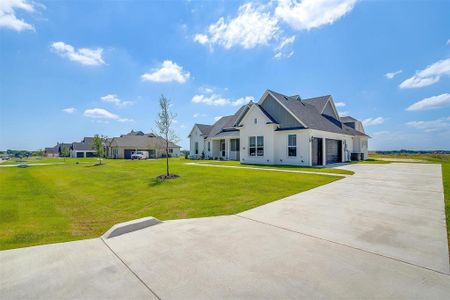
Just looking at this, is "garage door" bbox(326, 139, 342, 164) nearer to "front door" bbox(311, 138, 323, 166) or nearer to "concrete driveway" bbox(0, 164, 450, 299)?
"front door" bbox(311, 138, 323, 166)

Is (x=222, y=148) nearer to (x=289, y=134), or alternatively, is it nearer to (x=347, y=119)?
(x=289, y=134)

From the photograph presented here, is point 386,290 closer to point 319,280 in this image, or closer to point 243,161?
point 319,280

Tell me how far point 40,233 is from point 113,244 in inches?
124

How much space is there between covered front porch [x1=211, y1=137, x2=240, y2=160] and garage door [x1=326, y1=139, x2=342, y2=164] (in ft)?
35.7

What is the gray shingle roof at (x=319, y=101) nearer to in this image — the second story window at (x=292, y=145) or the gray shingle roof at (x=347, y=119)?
the gray shingle roof at (x=347, y=119)

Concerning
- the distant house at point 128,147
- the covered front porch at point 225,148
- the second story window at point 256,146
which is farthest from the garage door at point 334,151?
the distant house at point 128,147

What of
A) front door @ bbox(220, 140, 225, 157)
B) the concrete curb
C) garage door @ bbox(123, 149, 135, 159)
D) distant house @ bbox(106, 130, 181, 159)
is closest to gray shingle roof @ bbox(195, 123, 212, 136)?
front door @ bbox(220, 140, 225, 157)

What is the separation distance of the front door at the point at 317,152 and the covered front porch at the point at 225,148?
1031 centimetres

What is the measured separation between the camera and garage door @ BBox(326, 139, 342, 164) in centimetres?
2461

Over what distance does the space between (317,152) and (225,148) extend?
504 inches

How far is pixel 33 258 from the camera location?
154 inches

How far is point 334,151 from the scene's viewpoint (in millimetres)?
25891

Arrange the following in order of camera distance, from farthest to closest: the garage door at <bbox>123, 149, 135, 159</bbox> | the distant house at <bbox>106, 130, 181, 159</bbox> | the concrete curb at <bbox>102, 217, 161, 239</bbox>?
the garage door at <bbox>123, 149, 135, 159</bbox>
the distant house at <bbox>106, 130, 181, 159</bbox>
the concrete curb at <bbox>102, 217, 161, 239</bbox>

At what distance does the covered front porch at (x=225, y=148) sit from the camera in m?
29.8
